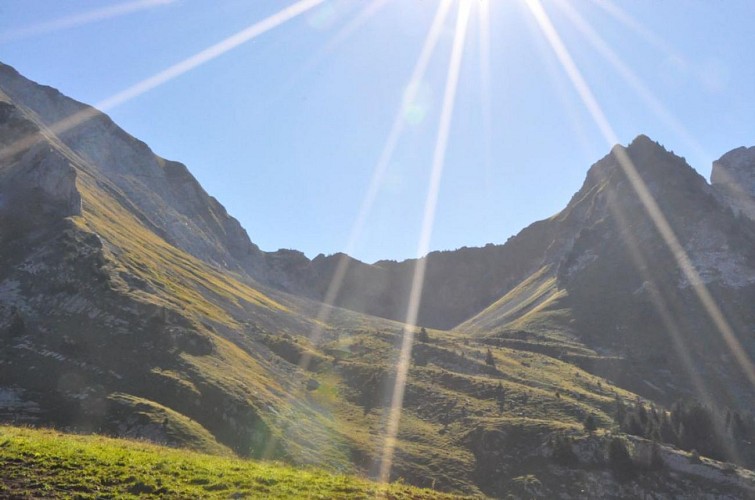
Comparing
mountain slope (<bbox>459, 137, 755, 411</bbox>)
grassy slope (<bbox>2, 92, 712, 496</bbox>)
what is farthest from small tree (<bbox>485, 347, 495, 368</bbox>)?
mountain slope (<bbox>459, 137, 755, 411</bbox>)

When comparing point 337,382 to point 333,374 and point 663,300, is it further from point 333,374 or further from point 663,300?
point 663,300

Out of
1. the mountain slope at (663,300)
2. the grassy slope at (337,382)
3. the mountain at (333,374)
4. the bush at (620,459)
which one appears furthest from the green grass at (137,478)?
the mountain slope at (663,300)

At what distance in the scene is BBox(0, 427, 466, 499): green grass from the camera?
21203 mm

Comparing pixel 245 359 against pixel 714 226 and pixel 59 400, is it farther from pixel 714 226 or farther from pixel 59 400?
pixel 714 226

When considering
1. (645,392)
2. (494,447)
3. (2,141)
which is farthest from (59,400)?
(645,392)

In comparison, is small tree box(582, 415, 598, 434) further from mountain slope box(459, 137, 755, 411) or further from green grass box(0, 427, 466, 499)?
mountain slope box(459, 137, 755, 411)

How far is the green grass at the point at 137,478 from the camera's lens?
21203 mm

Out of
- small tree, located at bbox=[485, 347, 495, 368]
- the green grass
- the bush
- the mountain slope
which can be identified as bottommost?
the green grass

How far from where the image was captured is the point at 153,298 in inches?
2933

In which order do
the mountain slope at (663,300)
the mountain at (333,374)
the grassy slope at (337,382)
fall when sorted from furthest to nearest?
1. the mountain slope at (663,300)
2. the grassy slope at (337,382)
3. the mountain at (333,374)

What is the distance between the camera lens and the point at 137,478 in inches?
894

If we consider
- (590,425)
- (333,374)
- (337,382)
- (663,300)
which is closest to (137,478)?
(590,425)

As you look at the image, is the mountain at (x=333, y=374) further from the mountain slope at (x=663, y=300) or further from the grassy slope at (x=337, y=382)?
the mountain slope at (x=663, y=300)

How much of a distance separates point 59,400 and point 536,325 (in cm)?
13803
